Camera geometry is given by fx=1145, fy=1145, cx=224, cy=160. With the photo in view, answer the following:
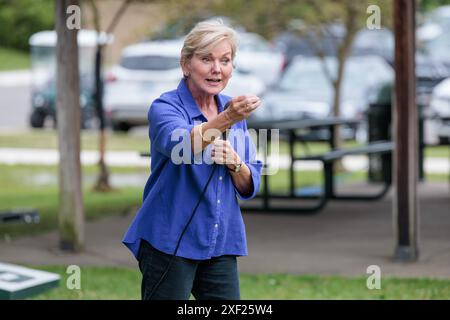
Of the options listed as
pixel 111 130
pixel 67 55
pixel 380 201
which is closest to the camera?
pixel 67 55

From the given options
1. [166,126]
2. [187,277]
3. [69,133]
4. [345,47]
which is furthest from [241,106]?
[345,47]

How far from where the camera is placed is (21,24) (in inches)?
1468

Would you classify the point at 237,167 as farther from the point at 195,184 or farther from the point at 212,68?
the point at 212,68

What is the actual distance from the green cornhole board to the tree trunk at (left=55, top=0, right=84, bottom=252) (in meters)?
1.40

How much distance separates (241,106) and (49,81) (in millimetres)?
22279

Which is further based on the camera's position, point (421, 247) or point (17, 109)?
point (17, 109)

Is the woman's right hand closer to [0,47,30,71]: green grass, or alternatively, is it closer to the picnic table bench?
the picnic table bench

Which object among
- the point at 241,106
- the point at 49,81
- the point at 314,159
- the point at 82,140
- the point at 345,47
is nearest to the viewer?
the point at 241,106

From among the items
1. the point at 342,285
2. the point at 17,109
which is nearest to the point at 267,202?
the point at 342,285

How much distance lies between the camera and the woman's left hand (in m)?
4.18

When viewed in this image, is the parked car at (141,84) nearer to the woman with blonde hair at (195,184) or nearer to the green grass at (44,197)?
the green grass at (44,197)
